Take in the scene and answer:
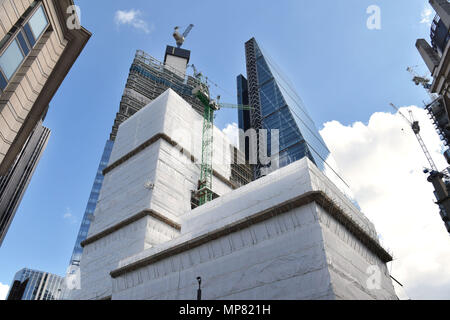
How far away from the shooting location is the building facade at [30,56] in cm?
1203

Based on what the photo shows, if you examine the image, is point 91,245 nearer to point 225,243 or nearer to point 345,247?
point 225,243

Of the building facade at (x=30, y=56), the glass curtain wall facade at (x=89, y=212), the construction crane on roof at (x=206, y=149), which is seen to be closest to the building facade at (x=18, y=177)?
the glass curtain wall facade at (x=89, y=212)

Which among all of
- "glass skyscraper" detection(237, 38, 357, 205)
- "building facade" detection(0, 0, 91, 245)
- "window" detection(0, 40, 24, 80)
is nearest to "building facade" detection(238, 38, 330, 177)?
"glass skyscraper" detection(237, 38, 357, 205)

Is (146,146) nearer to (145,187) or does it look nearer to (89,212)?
(145,187)

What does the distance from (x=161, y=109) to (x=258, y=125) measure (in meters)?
48.9

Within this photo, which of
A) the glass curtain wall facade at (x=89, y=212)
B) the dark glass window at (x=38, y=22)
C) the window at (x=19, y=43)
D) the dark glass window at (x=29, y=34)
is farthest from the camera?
the glass curtain wall facade at (x=89, y=212)

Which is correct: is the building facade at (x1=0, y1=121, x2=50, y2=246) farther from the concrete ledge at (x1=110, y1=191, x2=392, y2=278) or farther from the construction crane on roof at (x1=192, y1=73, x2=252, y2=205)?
the concrete ledge at (x1=110, y1=191, x2=392, y2=278)

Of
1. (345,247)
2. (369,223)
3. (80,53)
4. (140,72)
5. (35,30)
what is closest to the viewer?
(35,30)

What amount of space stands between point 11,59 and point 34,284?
16913 cm

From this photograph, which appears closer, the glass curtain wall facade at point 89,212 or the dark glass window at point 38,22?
the dark glass window at point 38,22

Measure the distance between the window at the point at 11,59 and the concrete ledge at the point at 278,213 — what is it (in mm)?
13508

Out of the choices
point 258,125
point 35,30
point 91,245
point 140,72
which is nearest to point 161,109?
point 91,245

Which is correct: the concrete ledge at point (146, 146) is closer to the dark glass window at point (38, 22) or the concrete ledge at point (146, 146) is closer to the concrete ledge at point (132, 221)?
the concrete ledge at point (132, 221)

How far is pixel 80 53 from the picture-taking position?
16859mm
